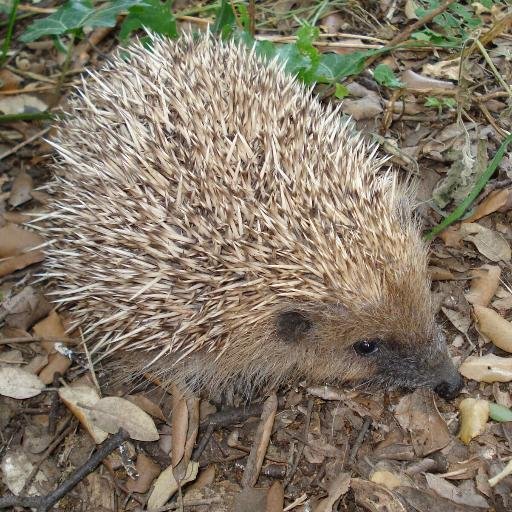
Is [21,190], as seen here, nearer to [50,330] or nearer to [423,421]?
[50,330]

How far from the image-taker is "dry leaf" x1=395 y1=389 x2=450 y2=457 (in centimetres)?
331

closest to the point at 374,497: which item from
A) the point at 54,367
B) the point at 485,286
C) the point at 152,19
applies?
the point at 485,286

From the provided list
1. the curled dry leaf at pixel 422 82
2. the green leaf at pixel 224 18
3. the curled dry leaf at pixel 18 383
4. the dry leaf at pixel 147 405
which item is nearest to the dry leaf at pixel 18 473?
the curled dry leaf at pixel 18 383

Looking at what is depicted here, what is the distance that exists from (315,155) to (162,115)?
734 mm

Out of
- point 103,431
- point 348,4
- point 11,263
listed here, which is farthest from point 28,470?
point 348,4

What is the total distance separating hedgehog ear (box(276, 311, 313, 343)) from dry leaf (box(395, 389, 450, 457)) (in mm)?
633

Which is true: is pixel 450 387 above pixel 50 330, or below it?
above

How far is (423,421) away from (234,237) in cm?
130

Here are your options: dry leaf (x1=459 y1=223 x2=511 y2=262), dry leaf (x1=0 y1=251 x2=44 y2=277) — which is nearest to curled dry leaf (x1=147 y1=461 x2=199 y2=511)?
dry leaf (x1=0 y1=251 x2=44 y2=277)

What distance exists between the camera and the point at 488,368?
341 cm

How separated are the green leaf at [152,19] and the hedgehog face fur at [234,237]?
2.94 ft

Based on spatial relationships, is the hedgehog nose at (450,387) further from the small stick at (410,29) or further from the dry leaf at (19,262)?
the dry leaf at (19,262)

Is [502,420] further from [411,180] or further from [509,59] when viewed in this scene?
[509,59]

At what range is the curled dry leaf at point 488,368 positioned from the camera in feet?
11.1
